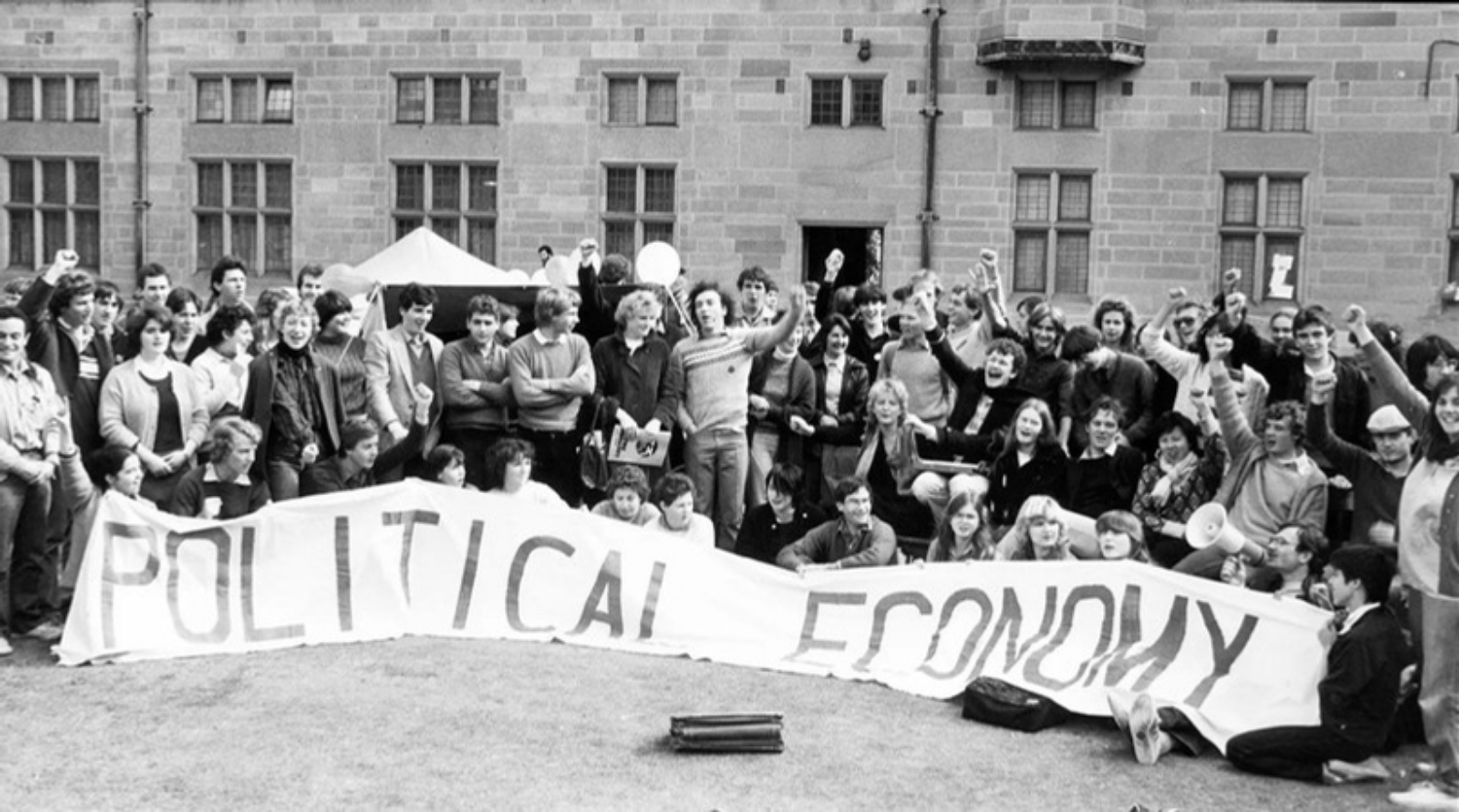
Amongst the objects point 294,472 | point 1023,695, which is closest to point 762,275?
point 294,472

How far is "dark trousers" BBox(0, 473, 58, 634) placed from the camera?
11.3 meters

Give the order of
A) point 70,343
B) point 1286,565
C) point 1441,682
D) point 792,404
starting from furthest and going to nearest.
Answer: point 792,404 < point 70,343 < point 1286,565 < point 1441,682

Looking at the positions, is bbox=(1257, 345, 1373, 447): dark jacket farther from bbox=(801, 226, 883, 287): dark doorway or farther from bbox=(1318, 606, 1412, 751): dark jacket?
bbox=(801, 226, 883, 287): dark doorway

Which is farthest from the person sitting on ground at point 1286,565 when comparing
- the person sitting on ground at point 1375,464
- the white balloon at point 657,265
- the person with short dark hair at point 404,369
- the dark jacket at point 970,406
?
the white balloon at point 657,265

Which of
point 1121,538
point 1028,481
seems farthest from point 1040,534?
point 1028,481

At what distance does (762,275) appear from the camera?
15664 millimetres

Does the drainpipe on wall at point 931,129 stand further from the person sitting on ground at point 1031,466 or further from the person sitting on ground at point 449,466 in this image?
the person sitting on ground at point 449,466

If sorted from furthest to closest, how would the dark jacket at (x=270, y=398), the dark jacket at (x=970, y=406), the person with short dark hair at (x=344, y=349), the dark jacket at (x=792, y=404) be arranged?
1. the dark jacket at (x=792, y=404)
2. the dark jacket at (x=970, y=406)
3. the person with short dark hair at (x=344, y=349)
4. the dark jacket at (x=270, y=398)

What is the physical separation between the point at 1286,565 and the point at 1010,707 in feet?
7.05

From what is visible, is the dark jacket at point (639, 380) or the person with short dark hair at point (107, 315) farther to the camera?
the dark jacket at point (639, 380)

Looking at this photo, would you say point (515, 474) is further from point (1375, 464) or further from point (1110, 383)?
point (1375, 464)

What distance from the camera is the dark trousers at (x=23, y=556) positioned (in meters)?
11.3

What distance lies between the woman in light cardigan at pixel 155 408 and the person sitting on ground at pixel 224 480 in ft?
1.47

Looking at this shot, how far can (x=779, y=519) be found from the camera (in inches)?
497
